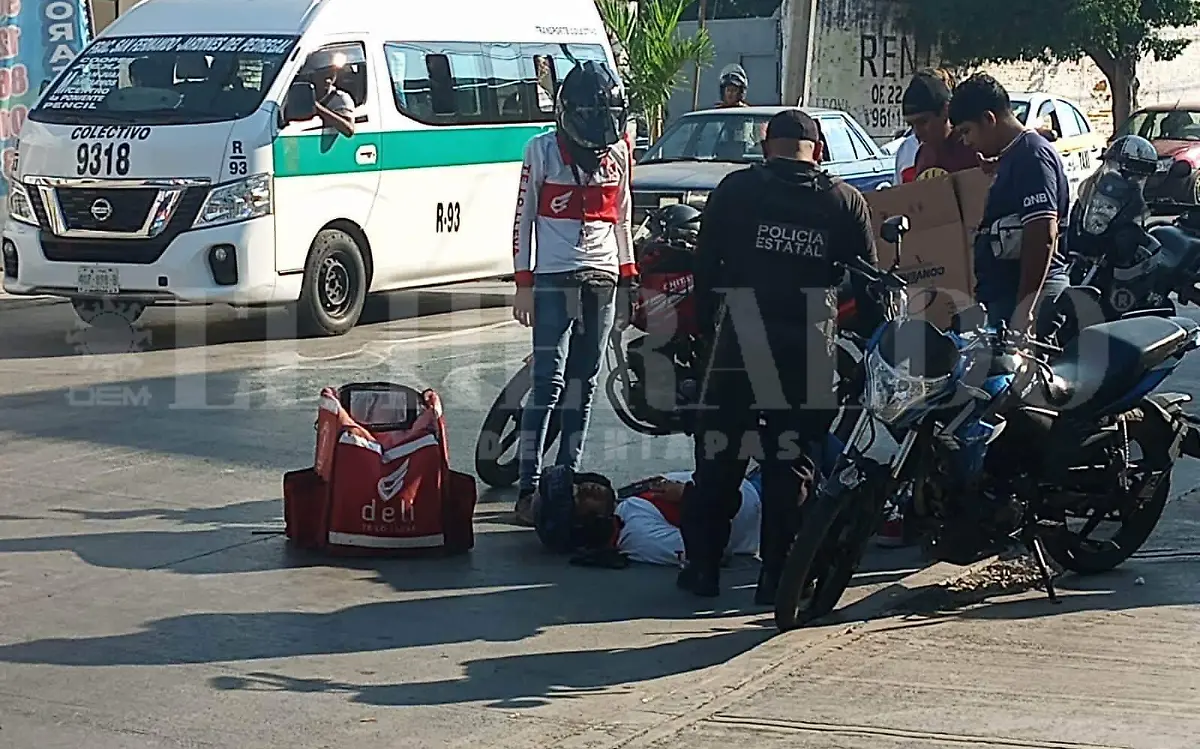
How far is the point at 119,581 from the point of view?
22.5 feet

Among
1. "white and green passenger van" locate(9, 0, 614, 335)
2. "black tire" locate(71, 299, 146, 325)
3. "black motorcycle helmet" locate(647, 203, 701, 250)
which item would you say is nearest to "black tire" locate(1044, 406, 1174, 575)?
"black motorcycle helmet" locate(647, 203, 701, 250)

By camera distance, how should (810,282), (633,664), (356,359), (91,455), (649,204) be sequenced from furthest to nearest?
(649,204), (356,359), (91,455), (810,282), (633,664)

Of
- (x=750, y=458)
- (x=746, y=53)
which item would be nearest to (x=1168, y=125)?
(x=746, y=53)

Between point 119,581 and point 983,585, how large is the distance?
333 centimetres

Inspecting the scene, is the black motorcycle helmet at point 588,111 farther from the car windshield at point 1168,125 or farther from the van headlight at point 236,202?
the car windshield at point 1168,125

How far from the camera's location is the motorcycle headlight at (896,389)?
19.7 ft

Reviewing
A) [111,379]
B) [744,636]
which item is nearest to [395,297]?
[111,379]

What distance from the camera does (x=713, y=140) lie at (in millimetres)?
17266

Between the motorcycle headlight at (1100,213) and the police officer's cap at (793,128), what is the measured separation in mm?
3947

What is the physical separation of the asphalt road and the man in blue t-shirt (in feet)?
3.81

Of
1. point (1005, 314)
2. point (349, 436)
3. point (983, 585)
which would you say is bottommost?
point (983, 585)

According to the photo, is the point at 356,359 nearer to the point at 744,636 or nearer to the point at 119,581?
the point at 119,581

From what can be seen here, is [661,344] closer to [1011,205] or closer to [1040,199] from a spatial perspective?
[1011,205]

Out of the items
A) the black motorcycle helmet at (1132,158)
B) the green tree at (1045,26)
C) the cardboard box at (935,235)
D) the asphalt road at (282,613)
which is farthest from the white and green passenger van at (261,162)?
the green tree at (1045,26)
